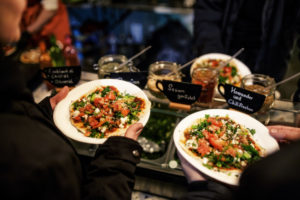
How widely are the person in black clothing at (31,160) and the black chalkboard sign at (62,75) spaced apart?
801mm

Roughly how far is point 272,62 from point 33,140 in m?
3.25

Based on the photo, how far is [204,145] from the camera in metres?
1.53

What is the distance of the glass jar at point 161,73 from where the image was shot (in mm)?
1922

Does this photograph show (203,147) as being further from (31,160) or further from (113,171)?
(31,160)

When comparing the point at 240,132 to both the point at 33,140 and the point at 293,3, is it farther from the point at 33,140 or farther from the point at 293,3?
the point at 293,3

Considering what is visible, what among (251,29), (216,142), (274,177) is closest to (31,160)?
(274,177)

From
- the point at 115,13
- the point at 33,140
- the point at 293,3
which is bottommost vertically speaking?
the point at 115,13

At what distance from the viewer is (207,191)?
1.23m

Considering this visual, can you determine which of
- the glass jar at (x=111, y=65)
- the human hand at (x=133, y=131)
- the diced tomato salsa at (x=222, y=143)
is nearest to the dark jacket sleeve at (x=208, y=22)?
the glass jar at (x=111, y=65)

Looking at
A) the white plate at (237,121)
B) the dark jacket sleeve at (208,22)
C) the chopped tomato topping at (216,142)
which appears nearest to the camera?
the white plate at (237,121)

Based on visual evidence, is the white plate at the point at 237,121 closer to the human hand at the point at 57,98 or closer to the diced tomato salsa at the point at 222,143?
the diced tomato salsa at the point at 222,143

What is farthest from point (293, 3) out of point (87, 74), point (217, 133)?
point (87, 74)

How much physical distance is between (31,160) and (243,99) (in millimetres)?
1423

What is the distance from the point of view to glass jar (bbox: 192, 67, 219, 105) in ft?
5.88
